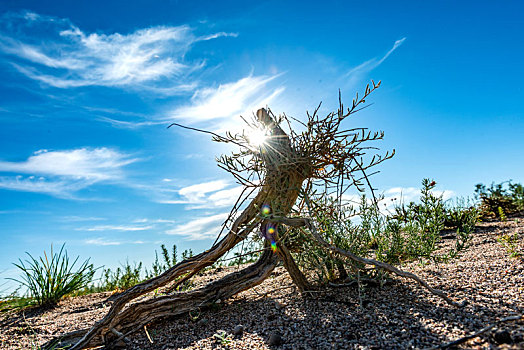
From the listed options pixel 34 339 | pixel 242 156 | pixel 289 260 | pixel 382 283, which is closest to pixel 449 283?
Result: pixel 382 283

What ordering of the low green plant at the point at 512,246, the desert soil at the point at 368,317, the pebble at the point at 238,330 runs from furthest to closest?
the low green plant at the point at 512,246 → the pebble at the point at 238,330 → the desert soil at the point at 368,317

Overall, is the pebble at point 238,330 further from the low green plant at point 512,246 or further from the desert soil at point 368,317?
the low green plant at point 512,246

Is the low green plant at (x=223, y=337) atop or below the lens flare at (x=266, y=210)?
below

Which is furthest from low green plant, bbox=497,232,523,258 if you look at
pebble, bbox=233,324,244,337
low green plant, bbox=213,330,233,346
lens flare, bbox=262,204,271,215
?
low green plant, bbox=213,330,233,346

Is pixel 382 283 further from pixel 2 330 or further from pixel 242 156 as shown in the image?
pixel 2 330

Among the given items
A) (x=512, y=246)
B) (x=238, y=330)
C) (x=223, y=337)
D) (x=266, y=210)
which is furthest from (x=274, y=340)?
(x=512, y=246)

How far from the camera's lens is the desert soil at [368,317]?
9.05 ft

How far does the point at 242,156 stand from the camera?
392cm

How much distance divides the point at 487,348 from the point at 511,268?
1.77 meters

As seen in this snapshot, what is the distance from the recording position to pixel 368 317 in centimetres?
315

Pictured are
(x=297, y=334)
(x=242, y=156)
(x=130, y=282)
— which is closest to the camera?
(x=297, y=334)

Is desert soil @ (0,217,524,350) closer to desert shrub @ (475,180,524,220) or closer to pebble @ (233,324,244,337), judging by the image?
pebble @ (233,324,244,337)

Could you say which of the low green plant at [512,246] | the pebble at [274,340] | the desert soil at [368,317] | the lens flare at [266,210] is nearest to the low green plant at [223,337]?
the desert soil at [368,317]

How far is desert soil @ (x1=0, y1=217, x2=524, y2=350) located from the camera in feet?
9.05
